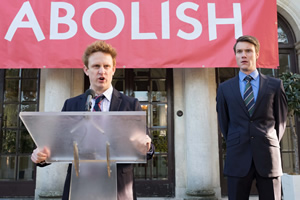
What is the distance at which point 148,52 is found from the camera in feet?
16.3

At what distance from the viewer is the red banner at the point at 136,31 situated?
4918 mm

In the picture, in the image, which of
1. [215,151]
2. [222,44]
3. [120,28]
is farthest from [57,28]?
[215,151]

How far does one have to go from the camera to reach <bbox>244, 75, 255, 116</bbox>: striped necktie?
2.53 metres

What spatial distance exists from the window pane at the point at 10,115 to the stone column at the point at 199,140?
3.70 metres

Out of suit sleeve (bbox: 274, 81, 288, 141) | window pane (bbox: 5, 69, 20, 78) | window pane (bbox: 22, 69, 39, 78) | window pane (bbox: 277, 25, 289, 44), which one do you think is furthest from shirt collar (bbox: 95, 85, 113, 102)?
window pane (bbox: 277, 25, 289, 44)

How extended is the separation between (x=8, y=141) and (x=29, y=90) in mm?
1180

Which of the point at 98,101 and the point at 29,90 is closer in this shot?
the point at 98,101

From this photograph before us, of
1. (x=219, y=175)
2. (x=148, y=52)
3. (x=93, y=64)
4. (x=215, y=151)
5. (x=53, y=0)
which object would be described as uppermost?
(x=53, y=0)

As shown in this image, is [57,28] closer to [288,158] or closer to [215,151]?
[215,151]

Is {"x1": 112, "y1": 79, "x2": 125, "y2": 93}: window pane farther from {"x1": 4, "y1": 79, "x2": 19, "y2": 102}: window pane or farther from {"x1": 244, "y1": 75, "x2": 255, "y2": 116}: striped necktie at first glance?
{"x1": 244, "y1": 75, "x2": 255, "y2": 116}: striped necktie

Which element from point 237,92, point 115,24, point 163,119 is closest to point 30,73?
point 115,24

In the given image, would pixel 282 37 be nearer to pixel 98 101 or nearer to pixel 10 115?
pixel 98 101

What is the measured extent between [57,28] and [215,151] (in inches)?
154

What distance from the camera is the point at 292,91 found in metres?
4.82
